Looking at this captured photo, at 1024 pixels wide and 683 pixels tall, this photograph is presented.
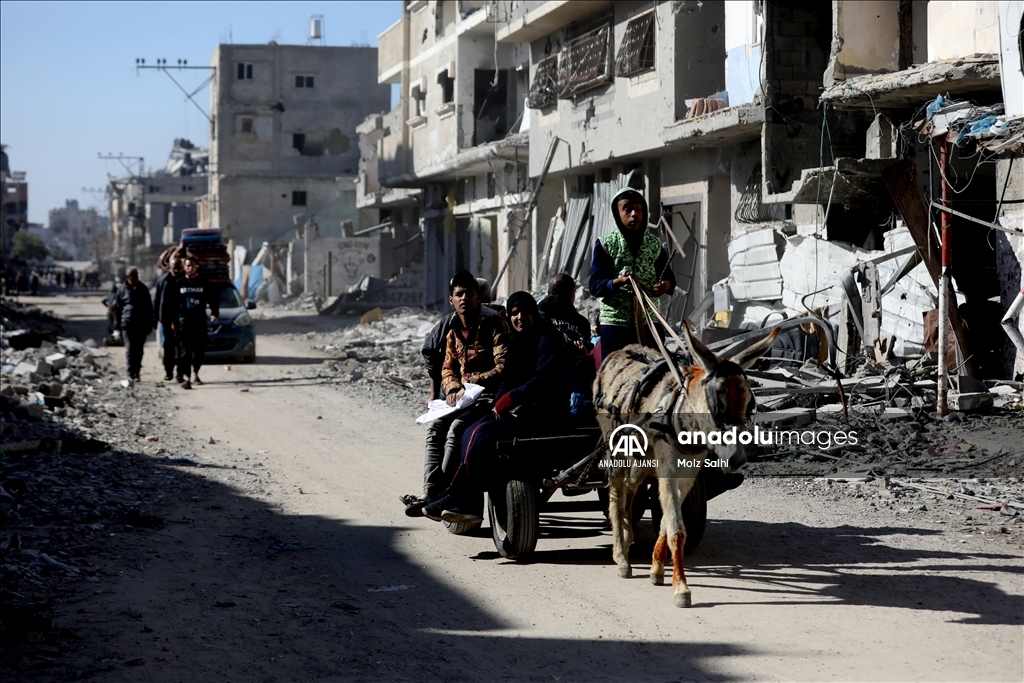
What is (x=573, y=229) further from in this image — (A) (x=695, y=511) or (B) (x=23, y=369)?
(A) (x=695, y=511)

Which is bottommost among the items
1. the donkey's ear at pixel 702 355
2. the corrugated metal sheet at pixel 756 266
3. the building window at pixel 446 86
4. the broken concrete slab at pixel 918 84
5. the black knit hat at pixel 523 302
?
the donkey's ear at pixel 702 355

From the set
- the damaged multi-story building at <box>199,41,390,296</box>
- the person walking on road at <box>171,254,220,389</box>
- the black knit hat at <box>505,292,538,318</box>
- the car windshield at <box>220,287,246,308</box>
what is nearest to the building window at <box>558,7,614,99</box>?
the car windshield at <box>220,287,246,308</box>

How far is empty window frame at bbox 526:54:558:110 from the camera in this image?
24.0 metres

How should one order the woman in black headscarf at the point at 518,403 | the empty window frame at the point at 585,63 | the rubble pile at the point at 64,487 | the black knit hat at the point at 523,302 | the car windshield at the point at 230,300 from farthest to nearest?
the empty window frame at the point at 585,63
the car windshield at the point at 230,300
the black knit hat at the point at 523,302
the woman in black headscarf at the point at 518,403
the rubble pile at the point at 64,487

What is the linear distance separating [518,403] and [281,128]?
183ft

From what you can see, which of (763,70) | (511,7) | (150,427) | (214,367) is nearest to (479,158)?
(511,7)

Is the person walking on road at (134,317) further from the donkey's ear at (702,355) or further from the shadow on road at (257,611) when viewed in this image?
the donkey's ear at (702,355)

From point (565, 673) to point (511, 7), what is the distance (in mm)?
22755

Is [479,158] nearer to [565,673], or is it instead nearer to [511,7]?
[511,7]

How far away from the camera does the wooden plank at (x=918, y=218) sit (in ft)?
39.8

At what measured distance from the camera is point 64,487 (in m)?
9.06

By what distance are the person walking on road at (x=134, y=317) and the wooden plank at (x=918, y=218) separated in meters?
11.2

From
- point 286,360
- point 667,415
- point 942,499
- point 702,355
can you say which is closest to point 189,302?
point 286,360

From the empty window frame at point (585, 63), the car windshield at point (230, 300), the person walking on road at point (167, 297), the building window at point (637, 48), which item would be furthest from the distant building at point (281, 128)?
the person walking on road at point (167, 297)
